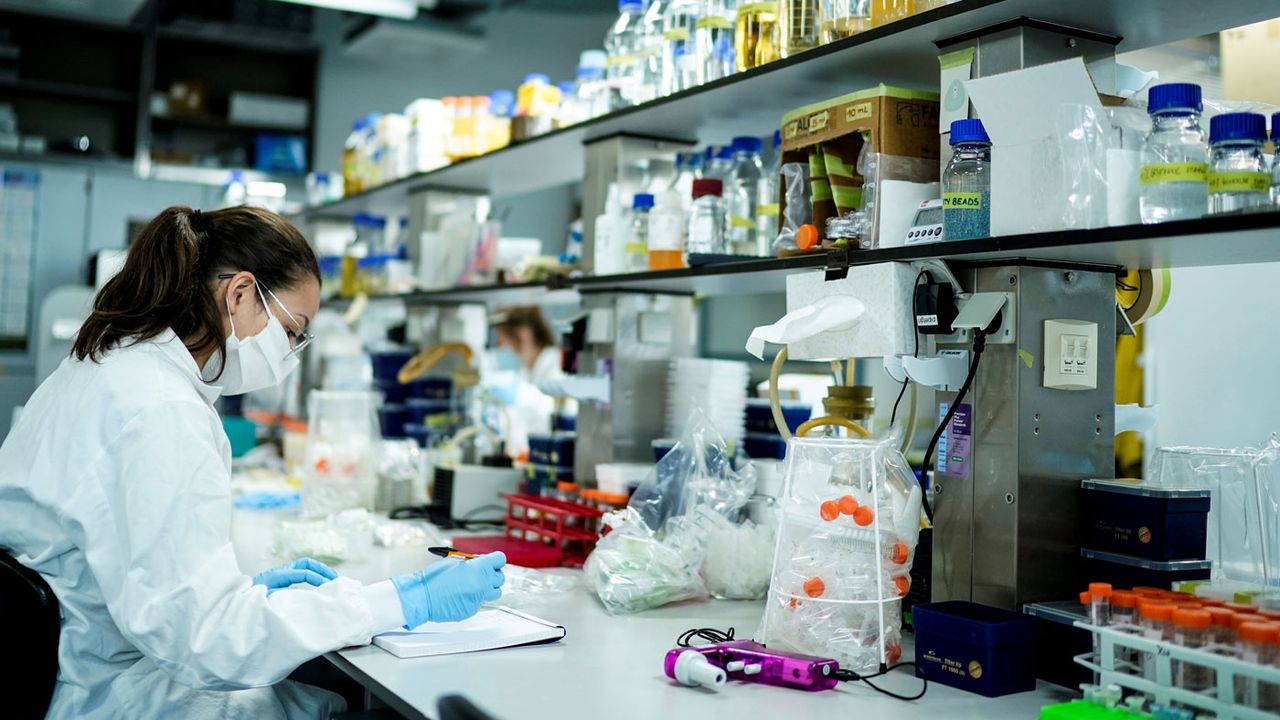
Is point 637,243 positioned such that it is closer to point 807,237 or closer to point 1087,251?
point 807,237

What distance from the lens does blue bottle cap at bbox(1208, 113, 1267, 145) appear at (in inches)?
50.8

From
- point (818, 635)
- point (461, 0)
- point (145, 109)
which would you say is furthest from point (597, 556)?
point (145, 109)

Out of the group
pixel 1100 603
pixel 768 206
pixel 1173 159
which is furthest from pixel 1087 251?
pixel 768 206

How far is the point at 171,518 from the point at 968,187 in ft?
4.10

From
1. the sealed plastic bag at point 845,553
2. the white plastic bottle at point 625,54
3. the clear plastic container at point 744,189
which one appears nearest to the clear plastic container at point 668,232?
the clear plastic container at point 744,189

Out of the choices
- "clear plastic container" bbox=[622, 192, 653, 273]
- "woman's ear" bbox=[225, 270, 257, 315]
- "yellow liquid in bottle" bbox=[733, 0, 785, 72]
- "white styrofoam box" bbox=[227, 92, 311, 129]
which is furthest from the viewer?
"white styrofoam box" bbox=[227, 92, 311, 129]

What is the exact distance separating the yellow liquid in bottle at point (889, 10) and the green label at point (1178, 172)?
53 cm

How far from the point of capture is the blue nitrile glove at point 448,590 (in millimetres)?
1665

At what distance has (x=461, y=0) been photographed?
246 inches

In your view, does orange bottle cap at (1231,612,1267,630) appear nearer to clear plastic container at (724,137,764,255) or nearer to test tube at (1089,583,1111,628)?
test tube at (1089,583,1111,628)

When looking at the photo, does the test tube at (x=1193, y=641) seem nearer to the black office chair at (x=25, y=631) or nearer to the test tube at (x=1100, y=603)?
the test tube at (x=1100, y=603)

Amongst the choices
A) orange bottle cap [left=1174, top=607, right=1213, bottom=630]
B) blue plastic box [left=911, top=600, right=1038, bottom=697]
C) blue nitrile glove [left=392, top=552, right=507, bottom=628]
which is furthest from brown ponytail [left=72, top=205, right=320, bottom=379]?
orange bottle cap [left=1174, top=607, right=1213, bottom=630]

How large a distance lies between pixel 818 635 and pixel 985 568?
30 cm

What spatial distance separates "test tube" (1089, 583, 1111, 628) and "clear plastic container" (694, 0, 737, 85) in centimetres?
130
